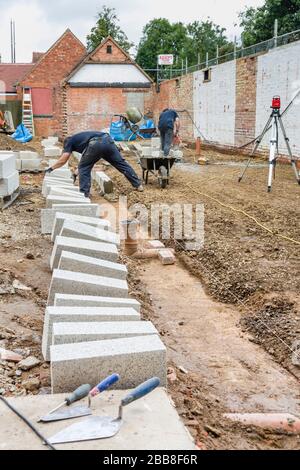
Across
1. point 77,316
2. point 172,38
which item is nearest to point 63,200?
point 77,316

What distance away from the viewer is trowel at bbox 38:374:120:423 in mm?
2469

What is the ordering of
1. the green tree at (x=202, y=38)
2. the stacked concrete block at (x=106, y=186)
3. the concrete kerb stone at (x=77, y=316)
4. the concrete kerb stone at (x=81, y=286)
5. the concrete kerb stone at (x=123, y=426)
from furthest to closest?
1. the green tree at (x=202, y=38)
2. the stacked concrete block at (x=106, y=186)
3. the concrete kerb stone at (x=81, y=286)
4. the concrete kerb stone at (x=77, y=316)
5. the concrete kerb stone at (x=123, y=426)

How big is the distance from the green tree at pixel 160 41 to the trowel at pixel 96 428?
45.5 metres

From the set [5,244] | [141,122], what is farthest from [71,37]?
[5,244]

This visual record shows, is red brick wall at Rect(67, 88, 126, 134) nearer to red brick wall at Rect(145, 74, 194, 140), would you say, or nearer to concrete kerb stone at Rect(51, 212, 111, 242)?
red brick wall at Rect(145, 74, 194, 140)

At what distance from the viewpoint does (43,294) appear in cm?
490

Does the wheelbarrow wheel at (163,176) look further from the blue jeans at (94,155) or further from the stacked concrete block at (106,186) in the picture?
the blue jeans at (94,155)

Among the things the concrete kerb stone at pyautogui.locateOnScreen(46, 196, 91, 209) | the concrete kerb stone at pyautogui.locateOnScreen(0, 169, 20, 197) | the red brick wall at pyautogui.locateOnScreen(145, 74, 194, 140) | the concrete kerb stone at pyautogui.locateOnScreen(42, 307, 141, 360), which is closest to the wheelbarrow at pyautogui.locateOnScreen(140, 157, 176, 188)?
the concrete kerb stone at pyautogui.locateOnScreen(0, 169, 20, 197)

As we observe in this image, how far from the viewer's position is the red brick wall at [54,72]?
30.1 meters

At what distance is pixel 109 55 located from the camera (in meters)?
29.0

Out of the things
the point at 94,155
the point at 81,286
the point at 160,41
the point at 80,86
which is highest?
the point at 160,41

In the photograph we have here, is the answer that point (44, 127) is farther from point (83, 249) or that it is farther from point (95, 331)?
point (95, 331)

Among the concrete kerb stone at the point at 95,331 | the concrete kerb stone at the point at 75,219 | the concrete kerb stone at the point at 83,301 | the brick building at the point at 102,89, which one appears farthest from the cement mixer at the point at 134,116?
the concrete kerb stone at the point at 95,331

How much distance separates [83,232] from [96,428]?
3379mm
